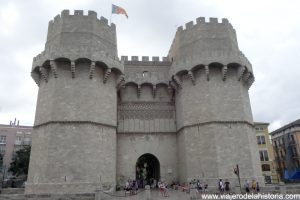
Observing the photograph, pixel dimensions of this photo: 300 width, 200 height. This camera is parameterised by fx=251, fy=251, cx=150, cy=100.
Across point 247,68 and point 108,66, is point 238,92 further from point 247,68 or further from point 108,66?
point 108,66

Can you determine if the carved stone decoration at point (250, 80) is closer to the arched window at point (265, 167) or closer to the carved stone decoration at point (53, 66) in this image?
the carved stone decoration at point (53, 66)

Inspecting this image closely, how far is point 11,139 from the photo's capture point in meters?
45.5

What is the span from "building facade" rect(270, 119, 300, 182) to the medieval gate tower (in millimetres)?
22494

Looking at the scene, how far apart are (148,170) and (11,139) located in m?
31.4

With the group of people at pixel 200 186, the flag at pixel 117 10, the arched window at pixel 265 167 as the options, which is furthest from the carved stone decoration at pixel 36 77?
the arched window at pixel 265 167

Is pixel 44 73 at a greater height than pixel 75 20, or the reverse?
pixel 75 20

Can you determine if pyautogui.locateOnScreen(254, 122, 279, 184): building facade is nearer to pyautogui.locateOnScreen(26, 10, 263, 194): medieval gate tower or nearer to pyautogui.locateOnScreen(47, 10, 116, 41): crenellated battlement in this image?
pyautogui.locateOnScreen(26, 10, 263, 194): medieval gate tower

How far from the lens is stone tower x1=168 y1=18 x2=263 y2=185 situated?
18.4 m

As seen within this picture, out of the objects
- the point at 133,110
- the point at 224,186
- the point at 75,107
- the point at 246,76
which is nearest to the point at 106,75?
the point at 75,107

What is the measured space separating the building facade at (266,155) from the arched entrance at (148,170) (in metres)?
18.1

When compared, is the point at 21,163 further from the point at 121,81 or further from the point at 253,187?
the point at 253,187

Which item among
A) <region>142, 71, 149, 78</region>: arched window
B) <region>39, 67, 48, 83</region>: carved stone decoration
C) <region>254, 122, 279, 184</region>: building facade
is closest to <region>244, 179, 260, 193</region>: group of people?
<region>142, 71, 149, 78</region>: arched window

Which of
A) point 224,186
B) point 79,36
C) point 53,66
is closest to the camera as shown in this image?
point 224,186

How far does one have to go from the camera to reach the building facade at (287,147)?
38.8 metres
